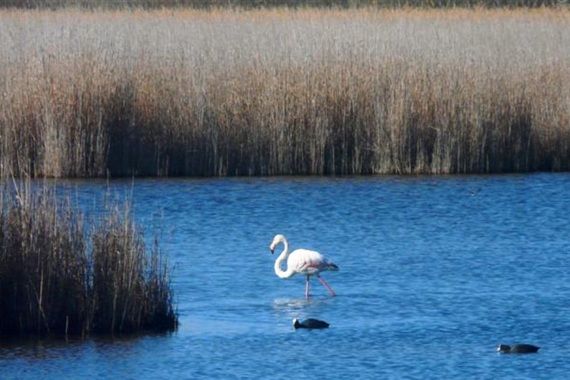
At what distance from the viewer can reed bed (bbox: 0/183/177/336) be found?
8414 millimetres

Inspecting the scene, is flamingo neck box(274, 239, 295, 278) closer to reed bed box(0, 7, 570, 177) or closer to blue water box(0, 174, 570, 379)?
blue water box(0, 174, 570, 379)

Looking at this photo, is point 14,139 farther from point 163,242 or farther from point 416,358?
point 416,358

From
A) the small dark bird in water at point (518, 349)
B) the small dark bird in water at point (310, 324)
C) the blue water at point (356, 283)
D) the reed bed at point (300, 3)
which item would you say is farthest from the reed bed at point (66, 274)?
the reed bed at point (300, 3)

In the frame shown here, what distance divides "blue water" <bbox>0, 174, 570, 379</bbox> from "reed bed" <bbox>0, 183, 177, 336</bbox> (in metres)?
0.18

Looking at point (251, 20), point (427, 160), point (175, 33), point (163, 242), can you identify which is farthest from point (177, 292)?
point (251, 20)

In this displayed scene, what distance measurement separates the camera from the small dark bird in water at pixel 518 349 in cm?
814

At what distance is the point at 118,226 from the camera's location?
853cm

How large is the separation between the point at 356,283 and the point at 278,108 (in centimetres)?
525

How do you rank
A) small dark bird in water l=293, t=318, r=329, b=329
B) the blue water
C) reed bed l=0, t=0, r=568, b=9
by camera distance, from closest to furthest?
1. the blue water
2. small dark bird in water l=293, t=318, r=329, b=329
3. reed bed l=0, t=0, r=568, b=9

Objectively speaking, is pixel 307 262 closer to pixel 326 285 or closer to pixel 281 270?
pixel 326 285

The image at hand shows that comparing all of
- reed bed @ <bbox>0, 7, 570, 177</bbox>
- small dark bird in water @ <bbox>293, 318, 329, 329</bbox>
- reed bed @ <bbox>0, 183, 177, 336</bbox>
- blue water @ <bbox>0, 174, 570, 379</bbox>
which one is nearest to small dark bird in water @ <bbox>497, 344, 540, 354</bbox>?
blue water @ <bbox>0, 174, 570, 379</bbox>

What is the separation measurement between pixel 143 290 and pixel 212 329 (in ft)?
1.74

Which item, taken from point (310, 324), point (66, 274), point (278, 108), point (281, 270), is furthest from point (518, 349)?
point (278, 108)

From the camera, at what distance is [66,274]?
8477mm
